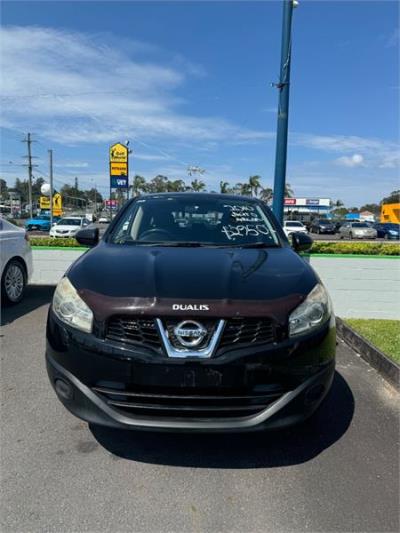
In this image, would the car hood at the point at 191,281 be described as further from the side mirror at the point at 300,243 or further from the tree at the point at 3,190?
the tree at the point at 3,190

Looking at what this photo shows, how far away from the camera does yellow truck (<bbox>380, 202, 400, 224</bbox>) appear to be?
4636 centimetres

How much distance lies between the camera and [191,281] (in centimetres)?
267

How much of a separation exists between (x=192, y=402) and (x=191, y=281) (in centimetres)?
69

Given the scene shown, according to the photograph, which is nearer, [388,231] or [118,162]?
[118,162]

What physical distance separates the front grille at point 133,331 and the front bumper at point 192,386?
6 centimetres

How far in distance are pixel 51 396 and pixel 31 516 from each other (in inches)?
56.6

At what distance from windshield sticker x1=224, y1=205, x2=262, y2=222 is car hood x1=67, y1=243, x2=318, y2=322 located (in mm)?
873

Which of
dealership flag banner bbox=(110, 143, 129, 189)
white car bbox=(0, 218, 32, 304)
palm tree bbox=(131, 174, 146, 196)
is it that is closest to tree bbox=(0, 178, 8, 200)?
palm tree bbox=(131, 174, 146, 196)

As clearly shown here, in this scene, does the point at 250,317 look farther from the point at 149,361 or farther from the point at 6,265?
the point at 6,265

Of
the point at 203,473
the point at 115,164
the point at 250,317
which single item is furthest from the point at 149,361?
the point at 115,164

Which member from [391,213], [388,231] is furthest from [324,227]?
[388,231]

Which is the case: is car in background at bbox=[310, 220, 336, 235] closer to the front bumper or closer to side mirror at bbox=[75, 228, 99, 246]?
side mirror at bbox=[75, 228, 99, 246]

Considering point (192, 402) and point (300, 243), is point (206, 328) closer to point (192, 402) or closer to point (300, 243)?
point (192, 402)

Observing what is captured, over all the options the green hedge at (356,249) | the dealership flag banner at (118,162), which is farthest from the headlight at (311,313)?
the dealership flag banner at (118,162)
